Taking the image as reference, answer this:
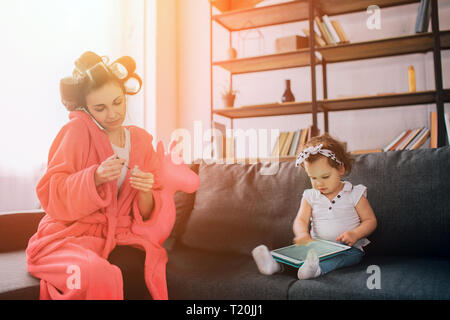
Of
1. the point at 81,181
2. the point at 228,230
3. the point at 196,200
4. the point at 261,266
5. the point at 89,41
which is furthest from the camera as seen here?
the point at 89,41

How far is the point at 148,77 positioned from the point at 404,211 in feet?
7.41

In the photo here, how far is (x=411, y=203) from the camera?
101 cm

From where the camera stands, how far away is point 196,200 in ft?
4.35

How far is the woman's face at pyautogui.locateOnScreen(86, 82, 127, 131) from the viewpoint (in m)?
0.87

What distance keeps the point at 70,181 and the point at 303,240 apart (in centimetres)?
61

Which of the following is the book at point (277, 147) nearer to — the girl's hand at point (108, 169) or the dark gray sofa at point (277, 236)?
the dark gray sofa at point (277, 236)

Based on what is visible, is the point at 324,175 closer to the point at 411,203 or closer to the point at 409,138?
the point at 411,203

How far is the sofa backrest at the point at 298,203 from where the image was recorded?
3.27 feet

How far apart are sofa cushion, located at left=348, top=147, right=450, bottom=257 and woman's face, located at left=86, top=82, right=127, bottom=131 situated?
68cm

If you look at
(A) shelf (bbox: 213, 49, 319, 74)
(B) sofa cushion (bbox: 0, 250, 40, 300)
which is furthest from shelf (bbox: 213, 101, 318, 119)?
(B) sofa cushion (bbox: 0, 250, 40, 300)

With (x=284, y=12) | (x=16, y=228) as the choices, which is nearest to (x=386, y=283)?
(x=16, y=228)

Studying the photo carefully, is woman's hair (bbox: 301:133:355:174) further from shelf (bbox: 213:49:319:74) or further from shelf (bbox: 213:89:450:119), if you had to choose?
shelf (bbox: 213:49:319:74)

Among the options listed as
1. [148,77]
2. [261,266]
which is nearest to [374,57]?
[148,77]

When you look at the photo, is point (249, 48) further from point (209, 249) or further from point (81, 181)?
point (81, 181)
